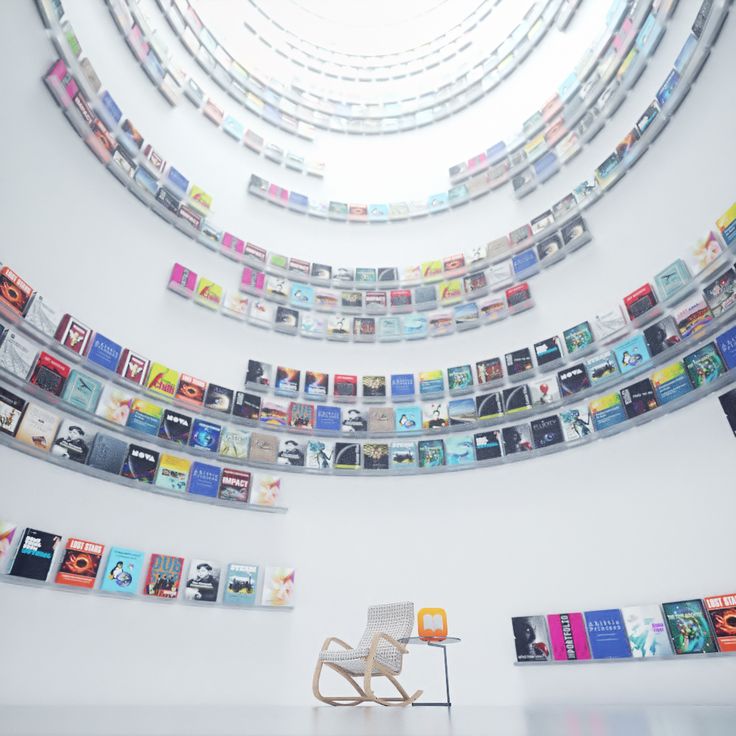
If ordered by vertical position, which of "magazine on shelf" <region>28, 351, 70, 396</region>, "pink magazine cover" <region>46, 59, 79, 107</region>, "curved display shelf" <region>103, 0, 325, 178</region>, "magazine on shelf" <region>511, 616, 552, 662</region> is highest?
"curved display shelf" <region>103, 0, 325, 178</region>

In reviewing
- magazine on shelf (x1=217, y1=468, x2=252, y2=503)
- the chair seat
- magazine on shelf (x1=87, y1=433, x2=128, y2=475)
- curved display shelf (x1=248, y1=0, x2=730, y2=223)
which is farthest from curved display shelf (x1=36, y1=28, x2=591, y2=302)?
the chair seat

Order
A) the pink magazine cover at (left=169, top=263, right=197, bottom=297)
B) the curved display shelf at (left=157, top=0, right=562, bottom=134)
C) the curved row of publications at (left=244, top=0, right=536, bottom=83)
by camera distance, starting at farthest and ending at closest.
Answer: the curved row of publications at (left=244, top=0, right=536, bottom=83) → the curved display shelf at (left=157, top=0, right=562, bottom=134) → the pink magazine cover at (left=169, top=263, right=197, bottom=297)

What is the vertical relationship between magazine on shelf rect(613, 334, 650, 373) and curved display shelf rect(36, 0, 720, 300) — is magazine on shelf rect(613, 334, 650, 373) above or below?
below

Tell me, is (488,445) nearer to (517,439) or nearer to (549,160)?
(517,439)

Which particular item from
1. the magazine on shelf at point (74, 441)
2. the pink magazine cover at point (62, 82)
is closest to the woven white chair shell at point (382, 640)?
the magazine on shelf at point (74, 441)

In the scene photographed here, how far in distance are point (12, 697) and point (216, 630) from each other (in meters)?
1.53

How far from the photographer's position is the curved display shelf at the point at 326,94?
770 centimetres

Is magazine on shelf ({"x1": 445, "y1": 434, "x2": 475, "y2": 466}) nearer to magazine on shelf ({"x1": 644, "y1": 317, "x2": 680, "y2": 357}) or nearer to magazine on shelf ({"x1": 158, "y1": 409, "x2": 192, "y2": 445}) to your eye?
magazine on shelf ({"x1": 644, "y1": 317, "x2": 680, "y2": 357})

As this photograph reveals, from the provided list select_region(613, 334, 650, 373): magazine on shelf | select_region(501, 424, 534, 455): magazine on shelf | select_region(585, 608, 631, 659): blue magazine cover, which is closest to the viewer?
select_region(585, 608, 631, 659): blue magazine cover

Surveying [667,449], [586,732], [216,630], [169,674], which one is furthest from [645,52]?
[169,674]

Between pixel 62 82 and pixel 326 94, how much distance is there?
6.49m

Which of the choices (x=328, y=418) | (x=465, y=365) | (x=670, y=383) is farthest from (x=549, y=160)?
(x=328, y=418)

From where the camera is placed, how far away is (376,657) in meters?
3.50

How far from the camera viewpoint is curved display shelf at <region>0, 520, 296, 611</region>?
3.55 metres
